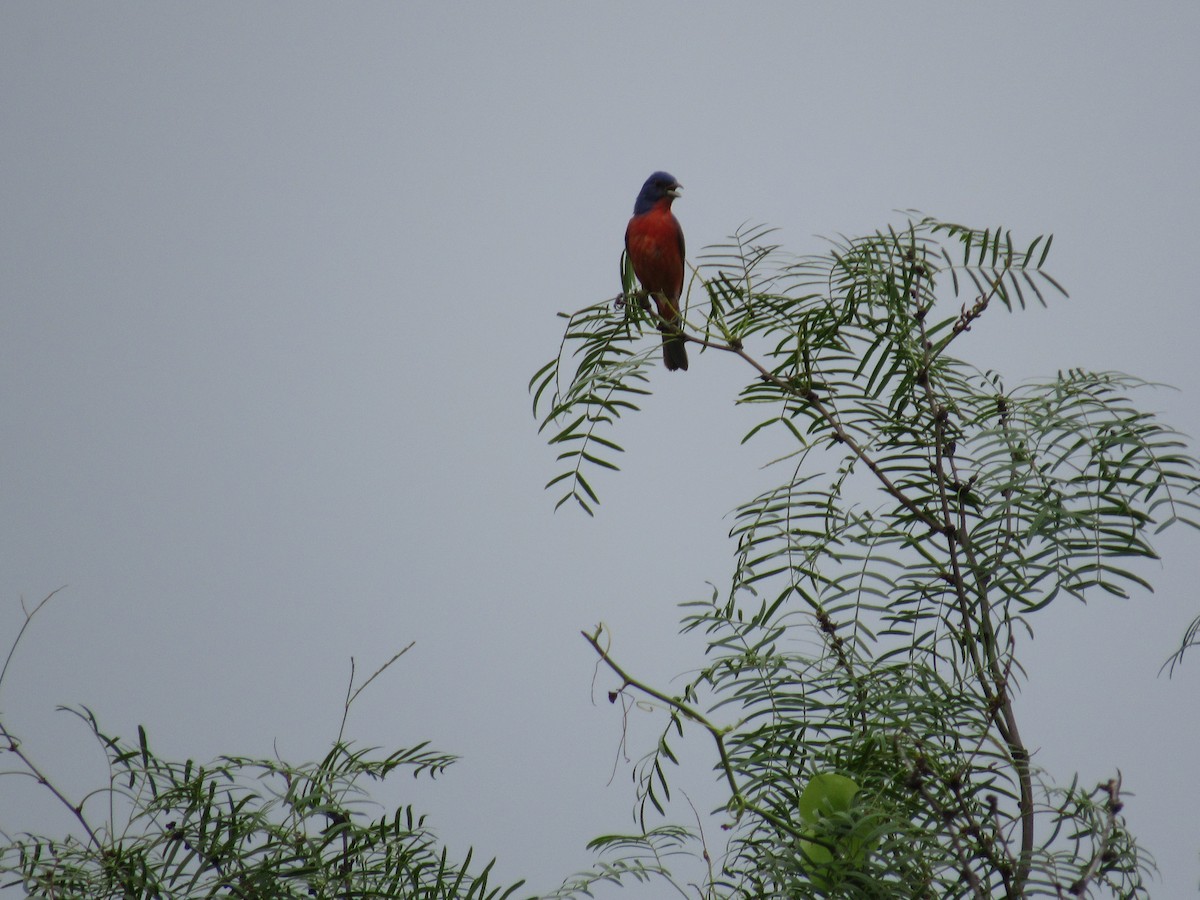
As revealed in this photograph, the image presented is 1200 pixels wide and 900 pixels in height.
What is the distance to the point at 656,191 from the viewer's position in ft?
12.6

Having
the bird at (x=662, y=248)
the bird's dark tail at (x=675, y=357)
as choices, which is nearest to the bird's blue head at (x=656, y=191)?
the bird at (x=662, y=248)

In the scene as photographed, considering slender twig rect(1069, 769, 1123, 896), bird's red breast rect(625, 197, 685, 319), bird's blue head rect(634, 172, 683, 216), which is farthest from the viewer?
bird's blue head rect(634, 172, 683, 216)

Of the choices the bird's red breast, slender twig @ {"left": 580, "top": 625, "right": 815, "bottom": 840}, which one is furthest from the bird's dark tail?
slender twig @ {"left": 580, "top": 625, "right": 815, "bottom": 840}

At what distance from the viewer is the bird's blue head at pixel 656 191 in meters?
3.71

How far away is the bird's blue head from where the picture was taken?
12.2 feet

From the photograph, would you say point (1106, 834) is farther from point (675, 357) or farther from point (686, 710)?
point (675, 357)

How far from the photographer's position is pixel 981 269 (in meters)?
1.09

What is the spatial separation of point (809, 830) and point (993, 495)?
1.24 feet

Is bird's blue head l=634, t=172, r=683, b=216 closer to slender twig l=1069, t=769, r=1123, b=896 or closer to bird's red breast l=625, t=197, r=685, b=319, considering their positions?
bird's red breast l=625, t=197, r=685, b=319

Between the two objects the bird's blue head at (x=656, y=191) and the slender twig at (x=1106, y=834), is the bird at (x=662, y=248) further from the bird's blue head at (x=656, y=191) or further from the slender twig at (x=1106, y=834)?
the slender twig at (x=1106, y=834)

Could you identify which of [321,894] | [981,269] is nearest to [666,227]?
[981,269]

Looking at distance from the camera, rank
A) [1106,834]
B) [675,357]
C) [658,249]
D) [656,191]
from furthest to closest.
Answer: [656,191], [675,357], [658,249], [1106,834]

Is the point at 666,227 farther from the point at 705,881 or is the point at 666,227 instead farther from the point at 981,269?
the point at 705,881

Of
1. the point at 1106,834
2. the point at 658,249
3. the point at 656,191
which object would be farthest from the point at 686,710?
the point at 656,191
